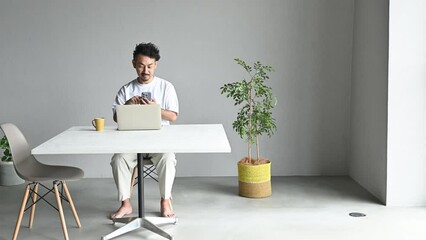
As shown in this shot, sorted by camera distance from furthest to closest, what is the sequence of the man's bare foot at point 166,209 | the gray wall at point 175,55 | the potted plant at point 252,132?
the gray wall at point 175,55, the potted plant at point 252,132, the man's bare foot at point 166,209

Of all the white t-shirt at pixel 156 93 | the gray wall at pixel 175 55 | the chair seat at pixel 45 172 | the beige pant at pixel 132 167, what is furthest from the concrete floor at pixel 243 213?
the white t-shirt at pixel 156 93

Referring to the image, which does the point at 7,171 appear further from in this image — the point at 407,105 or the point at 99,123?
the point at 407,105

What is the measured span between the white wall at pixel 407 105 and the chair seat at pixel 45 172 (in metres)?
2.65

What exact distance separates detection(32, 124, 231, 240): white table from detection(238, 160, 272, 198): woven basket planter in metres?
1.07

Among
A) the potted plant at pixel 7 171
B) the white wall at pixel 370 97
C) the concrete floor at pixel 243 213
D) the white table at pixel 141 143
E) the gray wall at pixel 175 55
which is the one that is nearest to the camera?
the white table at pixel 141 143

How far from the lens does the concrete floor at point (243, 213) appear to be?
4312 mm

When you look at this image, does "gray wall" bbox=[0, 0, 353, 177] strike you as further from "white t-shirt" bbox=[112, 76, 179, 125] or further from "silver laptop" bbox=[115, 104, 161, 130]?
"silver laptop" bbox=[115, 104, 161, 130]

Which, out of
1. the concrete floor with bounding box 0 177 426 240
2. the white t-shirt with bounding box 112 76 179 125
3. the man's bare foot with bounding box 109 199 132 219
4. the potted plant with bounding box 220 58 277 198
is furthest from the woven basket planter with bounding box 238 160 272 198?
the man's bare foot with bounding box 109 199 132 219

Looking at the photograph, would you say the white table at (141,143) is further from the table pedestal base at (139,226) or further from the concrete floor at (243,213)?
the concrete floor at (243,213)

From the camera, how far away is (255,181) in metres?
5.45

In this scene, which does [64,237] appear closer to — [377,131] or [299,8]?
[377,131]

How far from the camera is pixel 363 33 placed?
5.85 m

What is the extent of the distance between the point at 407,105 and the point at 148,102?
7.38 ft

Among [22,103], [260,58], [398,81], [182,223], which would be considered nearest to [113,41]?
[22,103]
